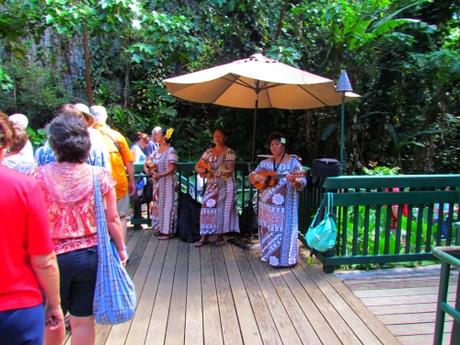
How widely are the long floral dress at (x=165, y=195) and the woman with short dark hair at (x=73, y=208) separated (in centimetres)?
272

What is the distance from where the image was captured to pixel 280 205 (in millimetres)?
3996

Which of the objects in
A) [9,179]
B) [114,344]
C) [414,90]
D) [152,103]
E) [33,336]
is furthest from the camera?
[152,103]

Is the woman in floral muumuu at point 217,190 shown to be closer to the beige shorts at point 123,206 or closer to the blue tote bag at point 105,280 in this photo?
the beige shorts at point 123,206

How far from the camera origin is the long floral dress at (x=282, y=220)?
13.0ft

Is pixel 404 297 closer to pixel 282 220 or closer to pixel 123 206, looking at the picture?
pixel 282 220

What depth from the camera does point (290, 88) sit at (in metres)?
4.89

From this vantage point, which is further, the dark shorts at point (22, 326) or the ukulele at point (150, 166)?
the ukulele at point (150, 166)

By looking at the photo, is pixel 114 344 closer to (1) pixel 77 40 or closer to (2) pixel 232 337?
(2) pixel 232 337

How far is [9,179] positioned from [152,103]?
864cm

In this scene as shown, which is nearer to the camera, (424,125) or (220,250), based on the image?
(220,250)

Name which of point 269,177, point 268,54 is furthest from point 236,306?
point 268,54

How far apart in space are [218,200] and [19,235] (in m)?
3.32

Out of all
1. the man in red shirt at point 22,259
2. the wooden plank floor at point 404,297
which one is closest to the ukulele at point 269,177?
the wooden plank floor at point 404,297

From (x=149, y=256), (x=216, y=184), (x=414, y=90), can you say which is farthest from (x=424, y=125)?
(x=149, y=256)
